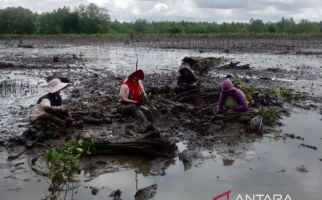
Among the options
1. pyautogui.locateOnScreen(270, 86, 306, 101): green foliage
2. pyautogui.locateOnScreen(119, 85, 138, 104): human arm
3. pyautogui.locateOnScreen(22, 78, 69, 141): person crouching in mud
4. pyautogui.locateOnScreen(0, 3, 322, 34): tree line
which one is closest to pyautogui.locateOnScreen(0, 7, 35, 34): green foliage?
pyautogui.locateOnScreen(0, 3, 322, 34): tree line

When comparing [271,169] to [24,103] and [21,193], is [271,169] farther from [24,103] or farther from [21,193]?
[24,103]

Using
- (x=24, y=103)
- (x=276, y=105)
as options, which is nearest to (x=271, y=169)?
(x=276, y=105)

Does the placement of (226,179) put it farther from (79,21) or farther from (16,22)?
Answer: (79,21)

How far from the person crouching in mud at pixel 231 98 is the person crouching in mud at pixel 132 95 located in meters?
1.84

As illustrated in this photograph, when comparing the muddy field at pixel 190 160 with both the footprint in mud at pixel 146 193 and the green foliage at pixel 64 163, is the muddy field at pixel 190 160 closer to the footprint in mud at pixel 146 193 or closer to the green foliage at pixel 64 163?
the footprint in mud at pixel 146 193

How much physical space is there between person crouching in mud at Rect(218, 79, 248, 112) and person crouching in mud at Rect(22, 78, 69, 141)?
3503mm

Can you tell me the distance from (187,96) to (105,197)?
18.3 ft

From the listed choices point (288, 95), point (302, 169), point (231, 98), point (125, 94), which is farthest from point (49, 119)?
point (288, 95)

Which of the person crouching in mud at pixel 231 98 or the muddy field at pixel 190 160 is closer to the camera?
the muddy field at pixel 190 160

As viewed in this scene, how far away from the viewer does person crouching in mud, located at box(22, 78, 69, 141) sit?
7480 mm

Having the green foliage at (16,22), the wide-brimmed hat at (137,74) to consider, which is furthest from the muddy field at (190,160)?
the green foliage at (16,22)

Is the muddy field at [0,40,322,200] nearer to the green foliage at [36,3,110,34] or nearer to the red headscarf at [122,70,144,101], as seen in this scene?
the red headscarf at [122,70,144,101]

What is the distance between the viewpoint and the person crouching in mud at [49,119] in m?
7.48

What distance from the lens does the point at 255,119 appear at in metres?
8.64
